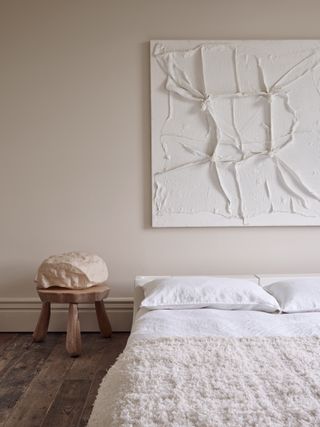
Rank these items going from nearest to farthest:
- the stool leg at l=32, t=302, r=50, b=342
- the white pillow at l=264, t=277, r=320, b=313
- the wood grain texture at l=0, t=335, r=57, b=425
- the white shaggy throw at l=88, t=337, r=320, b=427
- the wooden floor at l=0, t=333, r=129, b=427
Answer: the white shaggy throw at l=88, t=337, r=320, b=427 → the wooden floor at l=0, t=333, r=129, b=427 → the wood grain texture at l=0, t=335, r=57, b=425 → the white pillow at l=264, t=277, r=320, b=313 → the stool leg at l=32, t=302, r=50, b=342

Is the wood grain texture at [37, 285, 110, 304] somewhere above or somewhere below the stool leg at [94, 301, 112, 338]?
above

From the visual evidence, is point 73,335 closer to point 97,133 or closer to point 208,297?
point 208,297

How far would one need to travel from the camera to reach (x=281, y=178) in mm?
3219

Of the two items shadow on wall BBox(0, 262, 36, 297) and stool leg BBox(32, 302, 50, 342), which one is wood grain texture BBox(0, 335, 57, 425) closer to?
stool leg BBox(32, 302, 50, 342)

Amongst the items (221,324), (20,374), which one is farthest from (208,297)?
(20,374)

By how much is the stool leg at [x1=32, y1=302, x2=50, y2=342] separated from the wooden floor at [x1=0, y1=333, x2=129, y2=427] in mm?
42

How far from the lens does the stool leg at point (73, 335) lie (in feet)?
9.10

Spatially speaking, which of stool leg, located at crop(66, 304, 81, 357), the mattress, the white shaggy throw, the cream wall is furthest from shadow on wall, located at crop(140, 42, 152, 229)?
the white shaggy throw

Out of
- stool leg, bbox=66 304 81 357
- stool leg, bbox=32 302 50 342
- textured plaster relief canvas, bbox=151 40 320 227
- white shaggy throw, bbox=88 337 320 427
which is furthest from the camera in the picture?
textured plaster relief canvas, bbox=151 40 320 227

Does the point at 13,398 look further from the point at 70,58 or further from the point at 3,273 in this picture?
the point at 70,58

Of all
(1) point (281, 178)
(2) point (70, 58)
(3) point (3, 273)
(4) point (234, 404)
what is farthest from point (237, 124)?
(4) point (234, 404)

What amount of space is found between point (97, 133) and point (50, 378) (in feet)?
4.95

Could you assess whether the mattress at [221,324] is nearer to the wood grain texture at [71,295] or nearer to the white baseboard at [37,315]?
the wood grain texture at [71,295]

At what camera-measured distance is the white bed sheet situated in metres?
2.07
